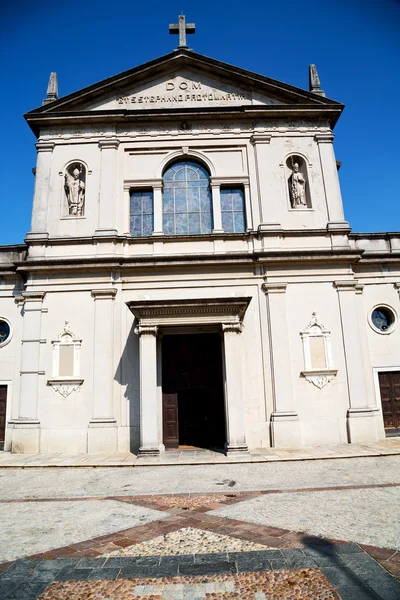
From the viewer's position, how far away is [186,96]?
54.3ft

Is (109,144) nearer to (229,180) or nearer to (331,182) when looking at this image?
(229,180)

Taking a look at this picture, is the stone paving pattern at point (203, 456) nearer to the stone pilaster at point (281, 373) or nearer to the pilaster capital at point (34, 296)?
the stone pilaster at point (281, 373)

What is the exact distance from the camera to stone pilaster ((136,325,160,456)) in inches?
488

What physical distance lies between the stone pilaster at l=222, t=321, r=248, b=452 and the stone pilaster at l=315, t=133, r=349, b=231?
575 centimetres

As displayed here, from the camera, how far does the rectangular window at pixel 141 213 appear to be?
1548cm

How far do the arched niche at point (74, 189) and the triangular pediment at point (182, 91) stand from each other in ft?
7.01

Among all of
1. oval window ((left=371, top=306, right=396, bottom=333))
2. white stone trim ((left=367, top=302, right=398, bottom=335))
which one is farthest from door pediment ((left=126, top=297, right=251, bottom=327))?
oval window ((left=371, top=306, right=396, bottom=333))

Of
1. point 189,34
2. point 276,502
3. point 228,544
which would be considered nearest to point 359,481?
point 276,502

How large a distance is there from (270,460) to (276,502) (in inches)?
163

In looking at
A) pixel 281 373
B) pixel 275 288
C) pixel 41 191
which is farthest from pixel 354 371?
pixel 41 191

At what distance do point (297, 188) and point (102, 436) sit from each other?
11547 mm

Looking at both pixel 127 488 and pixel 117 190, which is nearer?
pixel 127 488

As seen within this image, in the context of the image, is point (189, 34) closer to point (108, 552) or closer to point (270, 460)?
point (270, 460)

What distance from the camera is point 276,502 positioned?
287 inches
